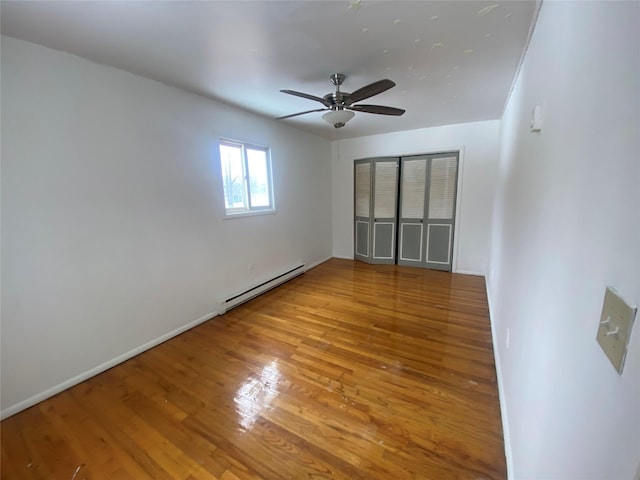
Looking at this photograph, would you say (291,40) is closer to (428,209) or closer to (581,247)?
(581,247)

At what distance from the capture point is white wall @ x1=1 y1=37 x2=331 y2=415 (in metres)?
1.75

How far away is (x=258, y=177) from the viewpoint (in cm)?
377

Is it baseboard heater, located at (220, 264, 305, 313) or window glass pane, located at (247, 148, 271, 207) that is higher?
window glass pane, located at (247, 148, 271, 207)

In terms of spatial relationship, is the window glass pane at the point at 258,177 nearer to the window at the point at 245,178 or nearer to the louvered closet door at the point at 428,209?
the window at the point at 245,178

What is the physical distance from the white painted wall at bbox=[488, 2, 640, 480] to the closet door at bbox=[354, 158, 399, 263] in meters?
3.47

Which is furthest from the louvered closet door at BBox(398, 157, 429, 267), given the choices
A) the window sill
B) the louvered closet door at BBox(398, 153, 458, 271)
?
the window sill

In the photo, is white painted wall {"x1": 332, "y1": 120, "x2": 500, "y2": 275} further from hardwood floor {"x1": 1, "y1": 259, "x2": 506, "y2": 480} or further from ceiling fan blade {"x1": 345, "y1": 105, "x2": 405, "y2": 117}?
ceiling fan blade {"x1": 345, "y1": 105, "x2": 405, "y2": 117}

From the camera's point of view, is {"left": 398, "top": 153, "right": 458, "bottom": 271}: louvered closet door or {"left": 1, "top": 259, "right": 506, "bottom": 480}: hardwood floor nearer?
{"left": 1, "top": 259, "right": 506, "bottom": 480}: hardwood floor

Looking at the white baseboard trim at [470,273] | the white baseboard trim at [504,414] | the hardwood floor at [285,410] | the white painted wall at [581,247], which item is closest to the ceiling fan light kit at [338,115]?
the white painted wall at [581,247]

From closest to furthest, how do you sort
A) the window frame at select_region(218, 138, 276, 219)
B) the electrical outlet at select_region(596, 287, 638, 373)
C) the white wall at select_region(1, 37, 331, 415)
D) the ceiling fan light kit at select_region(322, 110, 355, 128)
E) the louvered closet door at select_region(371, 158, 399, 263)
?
1. the electrical outlet at select_region(596, 287, 638, 373)
2. the white wall at select_region(1, 37, 331, 415)
3. the ceiling fan light kit at select_region(322, 110, 355, 128)
4. the window frame at select_region(218, 138, 276, 219)
5. the louvered closet door at select_region(371, 158, 399, 263)

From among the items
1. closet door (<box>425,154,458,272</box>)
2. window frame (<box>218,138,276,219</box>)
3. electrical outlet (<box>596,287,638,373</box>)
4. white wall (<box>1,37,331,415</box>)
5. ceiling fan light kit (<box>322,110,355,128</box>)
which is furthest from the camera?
closet door (<box>425,154,458,272</box>)

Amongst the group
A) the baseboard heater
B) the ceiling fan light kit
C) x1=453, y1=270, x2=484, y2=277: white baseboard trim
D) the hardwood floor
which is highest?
the ceiling fan light kit

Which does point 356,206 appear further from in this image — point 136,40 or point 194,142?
point 136,40

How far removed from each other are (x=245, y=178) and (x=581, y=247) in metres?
3.40
